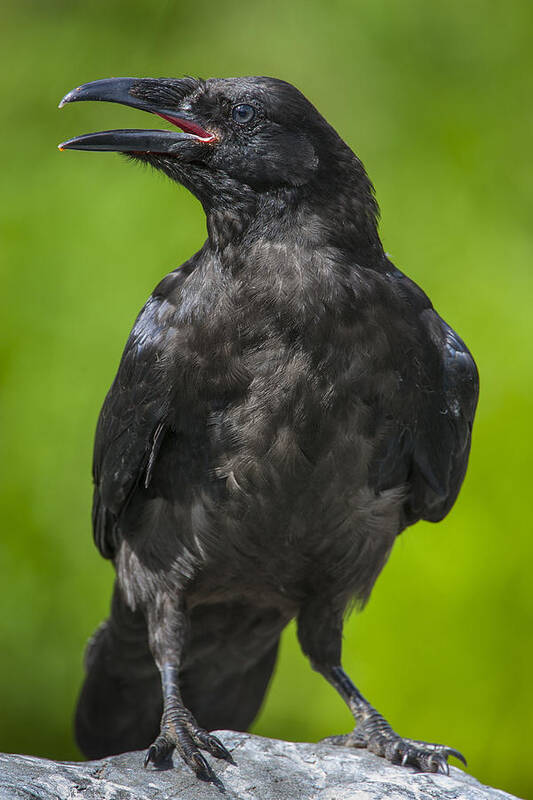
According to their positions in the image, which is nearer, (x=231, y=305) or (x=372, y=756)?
(x=231, y=305)

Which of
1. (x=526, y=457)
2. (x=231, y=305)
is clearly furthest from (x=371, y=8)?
(x=231, y=305)

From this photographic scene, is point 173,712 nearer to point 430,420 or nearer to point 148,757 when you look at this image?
point 148,757

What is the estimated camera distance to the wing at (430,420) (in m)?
3.77

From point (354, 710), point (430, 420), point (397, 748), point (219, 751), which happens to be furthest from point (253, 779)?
point (430, 420)

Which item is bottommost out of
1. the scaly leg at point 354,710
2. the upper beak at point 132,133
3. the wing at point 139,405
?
the scaly leg at point 354,710

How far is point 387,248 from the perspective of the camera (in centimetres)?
547

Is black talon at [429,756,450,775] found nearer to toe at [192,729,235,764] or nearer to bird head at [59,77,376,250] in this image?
toe at [192,729,235,764]

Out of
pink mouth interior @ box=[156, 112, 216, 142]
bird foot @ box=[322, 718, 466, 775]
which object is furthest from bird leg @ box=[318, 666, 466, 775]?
pink mouth interior @ box=[156, 112, 216, 142]

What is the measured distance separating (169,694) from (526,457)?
2.12 meters

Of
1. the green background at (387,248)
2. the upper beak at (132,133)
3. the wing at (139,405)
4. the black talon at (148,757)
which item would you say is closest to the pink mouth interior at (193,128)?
the upper beak at (132,133)

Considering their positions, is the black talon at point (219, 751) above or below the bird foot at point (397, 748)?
below

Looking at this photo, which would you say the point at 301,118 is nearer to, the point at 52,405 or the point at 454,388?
the point at 454,388

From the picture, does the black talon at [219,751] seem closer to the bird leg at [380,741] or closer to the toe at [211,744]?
the toe at [211,744]

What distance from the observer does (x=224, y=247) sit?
3.60m
